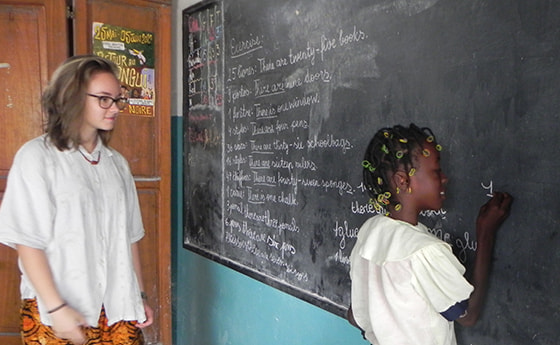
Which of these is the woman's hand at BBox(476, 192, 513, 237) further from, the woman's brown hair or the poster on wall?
the poster on wall

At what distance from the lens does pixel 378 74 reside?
1.55 metres

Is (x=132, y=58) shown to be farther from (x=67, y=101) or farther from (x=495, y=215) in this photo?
(x=495, y=215)

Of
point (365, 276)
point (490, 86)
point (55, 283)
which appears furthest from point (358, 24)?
point (55, 283)

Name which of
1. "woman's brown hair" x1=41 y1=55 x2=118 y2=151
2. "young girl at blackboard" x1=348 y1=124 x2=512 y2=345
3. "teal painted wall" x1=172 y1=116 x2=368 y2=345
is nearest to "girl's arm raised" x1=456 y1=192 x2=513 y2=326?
"young girl at blackboard" x1=348 y1=124 x2=512 y2=345

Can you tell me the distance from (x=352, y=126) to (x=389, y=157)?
53 centimetres

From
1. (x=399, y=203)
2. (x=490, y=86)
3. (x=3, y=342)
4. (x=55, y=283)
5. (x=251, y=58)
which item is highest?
(x=251, y=58)

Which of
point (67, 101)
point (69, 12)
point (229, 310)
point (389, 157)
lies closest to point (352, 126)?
point (389, 157)

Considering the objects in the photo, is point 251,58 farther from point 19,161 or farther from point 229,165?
point 19,161

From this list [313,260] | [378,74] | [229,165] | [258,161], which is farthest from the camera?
[229,165]

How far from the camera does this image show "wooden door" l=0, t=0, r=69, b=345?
2521mm

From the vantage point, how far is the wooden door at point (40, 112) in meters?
2.54

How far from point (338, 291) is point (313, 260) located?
18 centimetres

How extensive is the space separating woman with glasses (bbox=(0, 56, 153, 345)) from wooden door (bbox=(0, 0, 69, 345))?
126 centimetres

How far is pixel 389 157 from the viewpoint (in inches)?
Answer: 45.3
